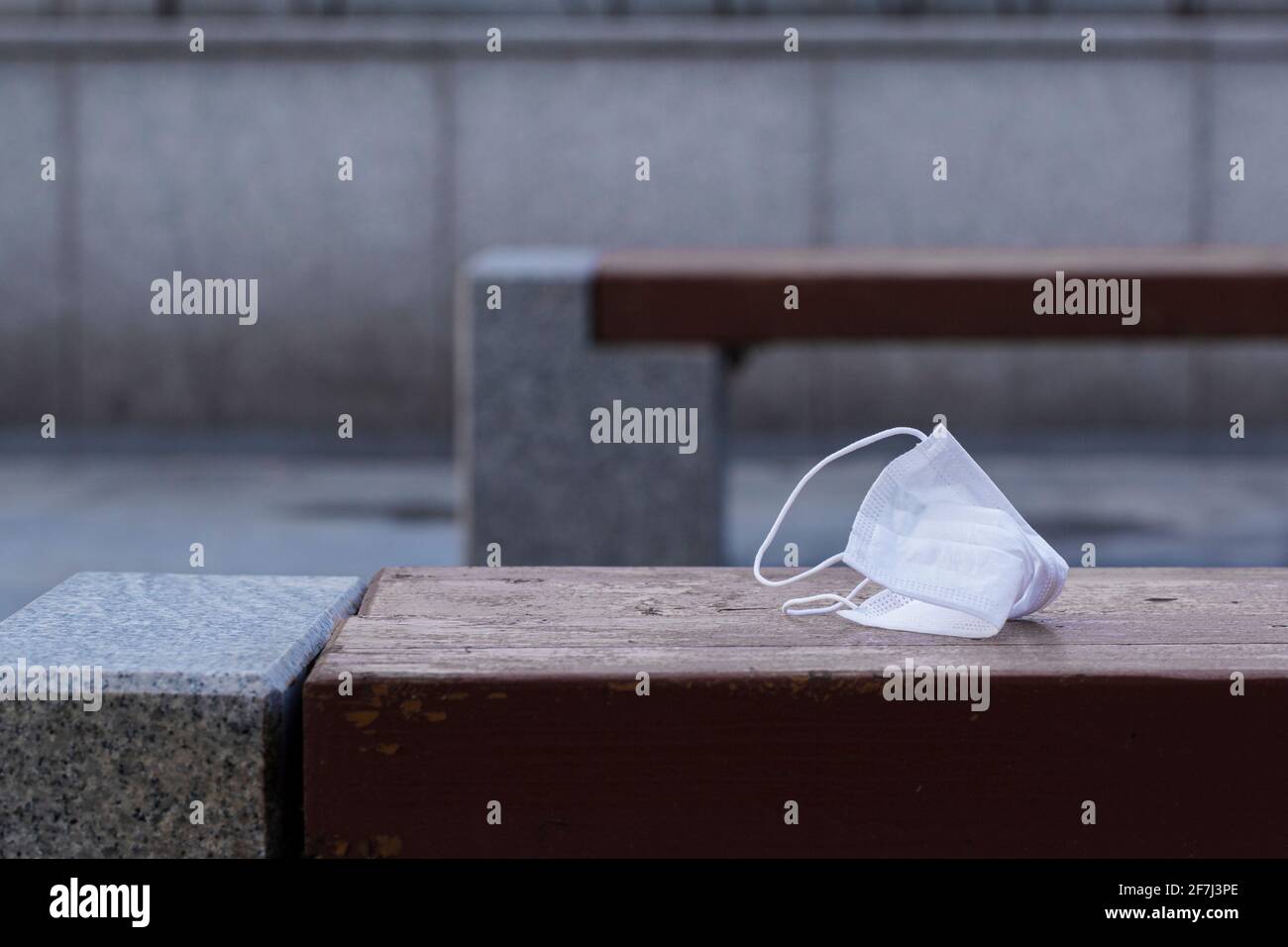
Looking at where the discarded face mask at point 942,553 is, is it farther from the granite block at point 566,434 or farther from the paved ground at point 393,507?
the paved ground at point 393,507

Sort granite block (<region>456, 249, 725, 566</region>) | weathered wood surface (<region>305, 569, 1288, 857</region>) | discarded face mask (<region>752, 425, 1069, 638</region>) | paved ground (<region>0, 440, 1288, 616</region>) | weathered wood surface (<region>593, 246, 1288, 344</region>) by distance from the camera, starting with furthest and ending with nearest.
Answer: paved ground (<region>0, 440, 1288, 616</region>) < granite block (<region>456, 249, 725, 566</region>) < weathered wood surface (<region>593, 246, 1288, 344</region>) < discarded face mask (<region>752, 425, 1069, 638</region>) < weathered wood surface (<region>305, 569, 1288, 857</region>)

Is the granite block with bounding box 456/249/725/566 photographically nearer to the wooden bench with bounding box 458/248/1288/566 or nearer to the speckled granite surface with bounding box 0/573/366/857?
the wooden bench with bounding box 458/248/1288/566

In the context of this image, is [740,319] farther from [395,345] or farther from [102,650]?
[395,345]

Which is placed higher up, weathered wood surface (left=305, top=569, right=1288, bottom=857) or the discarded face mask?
the discarded face mask

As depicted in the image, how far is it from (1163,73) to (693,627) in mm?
6997

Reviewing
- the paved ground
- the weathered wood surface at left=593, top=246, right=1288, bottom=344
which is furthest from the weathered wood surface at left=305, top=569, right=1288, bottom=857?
the paved ground

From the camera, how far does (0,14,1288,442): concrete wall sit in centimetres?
782

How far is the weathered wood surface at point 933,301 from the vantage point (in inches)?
162

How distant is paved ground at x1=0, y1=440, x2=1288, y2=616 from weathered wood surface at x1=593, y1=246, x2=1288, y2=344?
3.59 feet

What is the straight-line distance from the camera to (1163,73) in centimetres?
781

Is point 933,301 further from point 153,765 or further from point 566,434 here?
point 153,765

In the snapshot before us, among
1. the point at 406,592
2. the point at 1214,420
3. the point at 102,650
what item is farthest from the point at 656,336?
the point at 1214,420

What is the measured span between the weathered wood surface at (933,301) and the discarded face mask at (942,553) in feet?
8.49

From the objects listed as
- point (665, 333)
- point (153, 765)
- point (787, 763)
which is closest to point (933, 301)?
point (665, 333)
